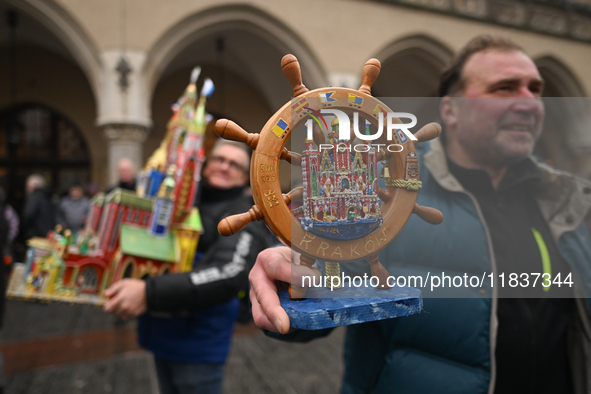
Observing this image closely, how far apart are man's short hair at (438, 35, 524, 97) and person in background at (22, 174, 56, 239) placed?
5.15 m

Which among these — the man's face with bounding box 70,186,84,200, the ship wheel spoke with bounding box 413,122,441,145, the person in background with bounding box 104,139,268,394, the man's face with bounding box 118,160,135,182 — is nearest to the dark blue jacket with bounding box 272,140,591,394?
the ship wheel spoke with bounding box 413,122,441,145

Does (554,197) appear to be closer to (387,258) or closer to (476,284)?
(476,284)

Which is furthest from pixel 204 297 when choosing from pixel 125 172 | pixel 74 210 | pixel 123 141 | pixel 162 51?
pixel 162 51

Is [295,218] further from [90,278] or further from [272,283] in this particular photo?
[90,278]

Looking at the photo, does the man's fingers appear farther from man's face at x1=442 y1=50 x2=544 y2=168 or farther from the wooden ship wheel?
man's face at x1=442 y1=50 x2=544 y2=168

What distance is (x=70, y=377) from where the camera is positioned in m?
2.95

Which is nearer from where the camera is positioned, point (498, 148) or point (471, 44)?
point (498, 148)

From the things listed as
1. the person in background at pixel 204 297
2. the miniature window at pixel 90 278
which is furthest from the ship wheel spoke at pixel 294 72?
the miniature window at pixel 90 278

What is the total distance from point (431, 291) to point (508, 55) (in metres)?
0.57

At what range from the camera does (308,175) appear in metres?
0.71

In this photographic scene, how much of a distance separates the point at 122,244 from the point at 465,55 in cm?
159

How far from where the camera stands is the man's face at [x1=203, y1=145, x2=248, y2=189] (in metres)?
1.91

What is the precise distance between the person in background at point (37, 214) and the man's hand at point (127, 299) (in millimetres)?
3806

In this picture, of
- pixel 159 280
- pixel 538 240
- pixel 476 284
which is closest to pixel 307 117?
pixel 476 284
